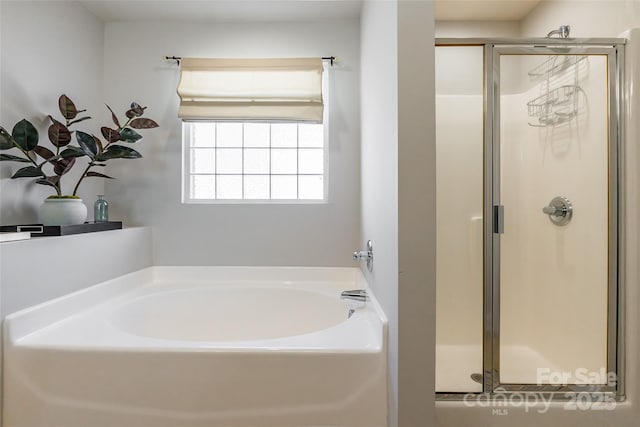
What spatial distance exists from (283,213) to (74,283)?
125 centimetres

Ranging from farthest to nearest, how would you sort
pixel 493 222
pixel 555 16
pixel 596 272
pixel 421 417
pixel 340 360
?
pixel 555 16 < pixel 596 272 < pixel 493 222 < pixel 340 360 < pixel 421 417

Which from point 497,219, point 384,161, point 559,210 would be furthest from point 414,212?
point 559,210

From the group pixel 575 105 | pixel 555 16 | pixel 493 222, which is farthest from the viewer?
pixel 555 16

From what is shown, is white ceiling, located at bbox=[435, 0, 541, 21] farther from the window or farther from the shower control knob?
the shower control knob

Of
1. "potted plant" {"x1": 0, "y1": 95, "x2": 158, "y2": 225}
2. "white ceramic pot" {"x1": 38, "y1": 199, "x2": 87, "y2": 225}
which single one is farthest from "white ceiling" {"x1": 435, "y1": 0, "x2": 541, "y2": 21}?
"white ceramic pot" {"x1": 38, "y1": 199, "x2": 87, "y2": 225}

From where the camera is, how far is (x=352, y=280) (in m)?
2.32

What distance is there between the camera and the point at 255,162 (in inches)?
97.9

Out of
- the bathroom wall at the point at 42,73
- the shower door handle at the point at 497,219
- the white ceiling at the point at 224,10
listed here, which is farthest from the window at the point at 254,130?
the shower door handle at the point at 497,219

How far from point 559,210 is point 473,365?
1.02m

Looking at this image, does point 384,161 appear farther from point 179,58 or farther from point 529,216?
point 179,58

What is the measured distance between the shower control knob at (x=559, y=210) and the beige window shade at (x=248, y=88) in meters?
1.53

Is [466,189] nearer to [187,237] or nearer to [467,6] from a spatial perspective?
[467,6]

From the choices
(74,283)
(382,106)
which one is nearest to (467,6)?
(382,106)

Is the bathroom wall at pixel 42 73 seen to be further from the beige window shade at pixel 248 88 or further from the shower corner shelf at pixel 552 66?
the shower corner shelf at pixel 552 66
